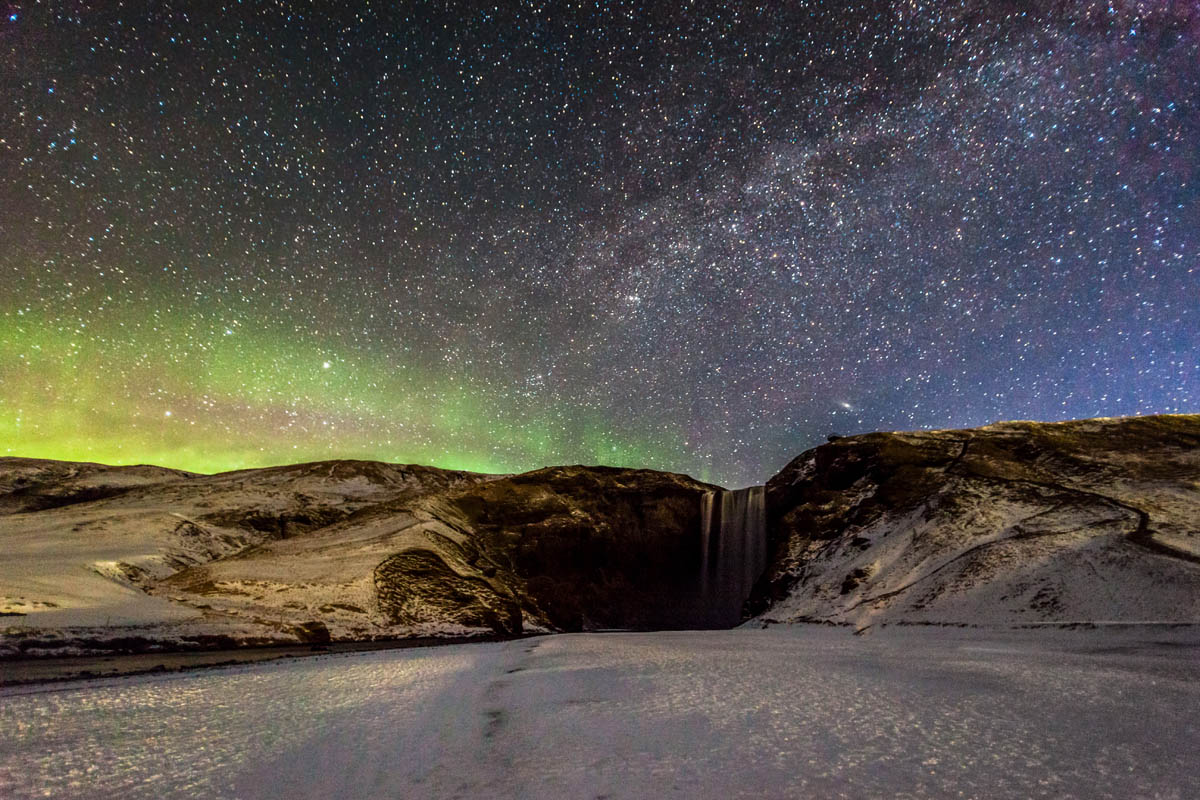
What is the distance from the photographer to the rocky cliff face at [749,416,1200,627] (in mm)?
12727

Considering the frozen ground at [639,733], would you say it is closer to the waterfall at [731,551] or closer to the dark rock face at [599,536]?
the waterfall at [731,551]

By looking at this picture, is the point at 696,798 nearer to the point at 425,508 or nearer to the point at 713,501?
the point at 425,508

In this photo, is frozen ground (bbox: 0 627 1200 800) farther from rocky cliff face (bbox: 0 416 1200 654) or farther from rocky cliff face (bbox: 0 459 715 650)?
rocky cliff face (bbox: 0 459 715 650)

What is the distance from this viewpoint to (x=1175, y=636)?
961 cm

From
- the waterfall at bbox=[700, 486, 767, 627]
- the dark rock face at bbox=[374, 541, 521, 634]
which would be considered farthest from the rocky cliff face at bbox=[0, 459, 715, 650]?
the waterfall at bbox=[700, 486, 767, 627]

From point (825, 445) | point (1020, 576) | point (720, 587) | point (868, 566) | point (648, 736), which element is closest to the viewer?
point (648, 736)

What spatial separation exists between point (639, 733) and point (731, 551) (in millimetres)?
35292

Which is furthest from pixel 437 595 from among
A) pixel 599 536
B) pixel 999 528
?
pixel 999 528

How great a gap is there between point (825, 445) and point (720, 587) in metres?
13.1

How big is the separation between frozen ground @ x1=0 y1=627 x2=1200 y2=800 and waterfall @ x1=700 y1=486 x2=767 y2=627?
90.5ft

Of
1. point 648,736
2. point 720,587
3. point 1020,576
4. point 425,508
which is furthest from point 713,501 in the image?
point 648,736

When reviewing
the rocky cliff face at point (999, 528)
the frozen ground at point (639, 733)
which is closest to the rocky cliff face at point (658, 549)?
the rocky cliff face at point (999, 528)

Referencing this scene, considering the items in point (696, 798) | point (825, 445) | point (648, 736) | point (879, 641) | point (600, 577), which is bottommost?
point (600, 577)

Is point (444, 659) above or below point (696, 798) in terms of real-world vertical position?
below
